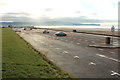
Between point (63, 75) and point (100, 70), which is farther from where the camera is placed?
point (100, 70)

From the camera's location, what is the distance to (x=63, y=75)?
955 centimetres

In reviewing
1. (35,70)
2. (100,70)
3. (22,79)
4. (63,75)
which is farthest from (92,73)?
(22,79)

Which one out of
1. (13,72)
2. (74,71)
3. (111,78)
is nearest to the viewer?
(13,72)

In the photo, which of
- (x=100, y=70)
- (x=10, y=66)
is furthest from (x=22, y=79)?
(x=100, y=70)

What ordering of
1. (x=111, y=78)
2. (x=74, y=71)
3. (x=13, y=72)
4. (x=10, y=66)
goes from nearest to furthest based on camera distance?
(x=13, y=72) → (x=111, y=78) → (x=10, y=66) → (x=74, y=71)

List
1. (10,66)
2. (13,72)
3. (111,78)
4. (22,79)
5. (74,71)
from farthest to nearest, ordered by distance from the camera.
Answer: (74,71) < (10,66) < (111,78) < (13,72) < (22,79)

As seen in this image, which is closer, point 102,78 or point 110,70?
point 102,78

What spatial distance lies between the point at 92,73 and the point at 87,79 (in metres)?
1.44

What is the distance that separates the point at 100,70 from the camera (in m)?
11.8

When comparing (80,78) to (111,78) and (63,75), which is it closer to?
(63,75)

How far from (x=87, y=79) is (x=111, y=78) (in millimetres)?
1392

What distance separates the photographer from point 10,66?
10680mm

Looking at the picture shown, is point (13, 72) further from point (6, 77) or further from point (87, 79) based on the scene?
point (87, 79)

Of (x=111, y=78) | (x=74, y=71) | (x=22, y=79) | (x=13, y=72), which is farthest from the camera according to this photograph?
(x=74, y=71)
